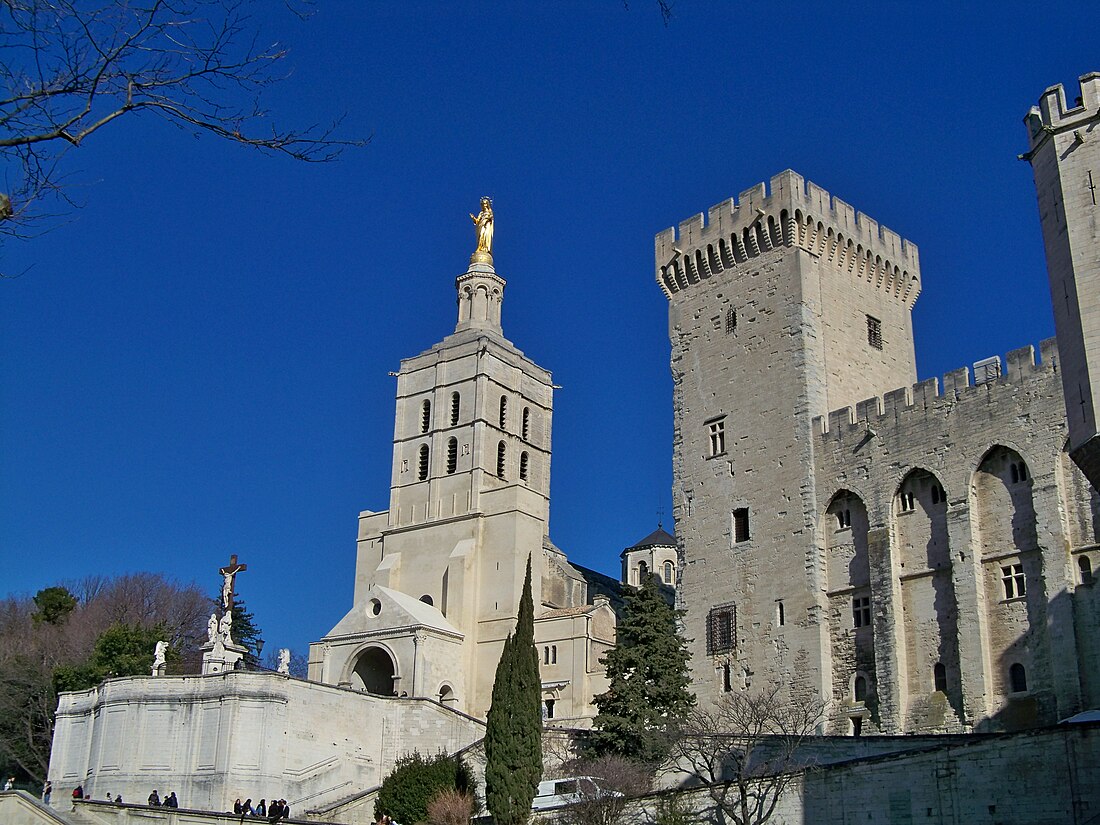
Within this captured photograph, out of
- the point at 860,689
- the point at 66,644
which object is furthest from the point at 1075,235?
the point at 66,644

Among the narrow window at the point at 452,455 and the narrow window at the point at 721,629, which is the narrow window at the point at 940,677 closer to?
the narrow window at the point at 721,629

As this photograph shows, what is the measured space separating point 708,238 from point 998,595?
14.7m

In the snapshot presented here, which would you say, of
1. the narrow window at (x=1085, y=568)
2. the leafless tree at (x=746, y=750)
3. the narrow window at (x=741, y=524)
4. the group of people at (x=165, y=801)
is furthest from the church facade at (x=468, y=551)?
the narrow window at (x=1085, y=568)

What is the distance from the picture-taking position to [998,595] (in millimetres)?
30141

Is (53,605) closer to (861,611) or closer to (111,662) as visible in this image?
(111,662)

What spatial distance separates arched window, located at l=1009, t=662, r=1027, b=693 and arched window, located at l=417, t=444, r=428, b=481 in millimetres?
30087

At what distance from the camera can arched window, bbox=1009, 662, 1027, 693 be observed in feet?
95.5

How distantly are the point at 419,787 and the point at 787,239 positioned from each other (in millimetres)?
18810

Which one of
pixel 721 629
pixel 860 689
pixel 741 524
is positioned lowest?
pixel 860 689

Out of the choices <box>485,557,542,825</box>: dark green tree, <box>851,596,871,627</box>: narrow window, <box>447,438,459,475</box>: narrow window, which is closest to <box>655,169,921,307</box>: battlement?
<box>851,596,871,627</box>: narrow window

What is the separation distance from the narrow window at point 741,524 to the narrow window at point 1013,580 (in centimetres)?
757

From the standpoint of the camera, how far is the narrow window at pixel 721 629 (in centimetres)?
3478

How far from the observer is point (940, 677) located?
101ft

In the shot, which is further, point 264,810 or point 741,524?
point 741,524
